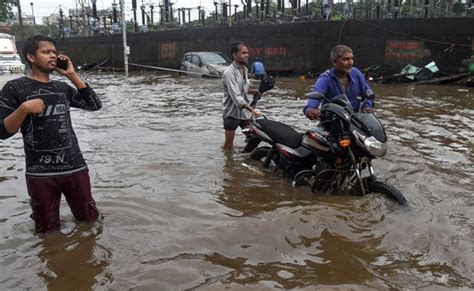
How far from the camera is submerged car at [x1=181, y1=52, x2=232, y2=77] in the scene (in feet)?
66.1

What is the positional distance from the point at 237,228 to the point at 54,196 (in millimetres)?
1578

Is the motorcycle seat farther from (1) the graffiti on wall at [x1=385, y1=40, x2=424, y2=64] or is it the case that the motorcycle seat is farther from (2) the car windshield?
(2) the car windshield

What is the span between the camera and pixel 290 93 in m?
15.0

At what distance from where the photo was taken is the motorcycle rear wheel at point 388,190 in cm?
422

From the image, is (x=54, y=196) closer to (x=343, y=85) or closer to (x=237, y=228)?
(x=237, y=228)

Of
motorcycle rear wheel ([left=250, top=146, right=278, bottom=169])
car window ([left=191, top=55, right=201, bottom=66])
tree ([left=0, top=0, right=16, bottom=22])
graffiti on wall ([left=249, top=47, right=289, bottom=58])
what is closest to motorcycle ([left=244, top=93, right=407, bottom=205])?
motorcycle rear wheel ([left=250, top=146, right=278, bottom=169])

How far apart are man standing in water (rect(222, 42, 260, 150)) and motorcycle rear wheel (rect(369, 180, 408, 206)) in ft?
6.59

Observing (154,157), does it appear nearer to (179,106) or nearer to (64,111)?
(64,111)

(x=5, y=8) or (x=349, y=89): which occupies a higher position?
(x=5, y=8)

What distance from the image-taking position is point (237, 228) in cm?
413

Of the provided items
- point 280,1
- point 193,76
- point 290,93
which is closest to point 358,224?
point 290,93

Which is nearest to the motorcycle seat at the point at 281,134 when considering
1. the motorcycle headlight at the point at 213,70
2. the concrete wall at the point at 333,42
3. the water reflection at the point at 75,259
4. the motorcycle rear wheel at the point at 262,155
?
the motorcycle rear wheel at the point at 262,155

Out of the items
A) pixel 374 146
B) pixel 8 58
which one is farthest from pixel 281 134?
pixel 8 58

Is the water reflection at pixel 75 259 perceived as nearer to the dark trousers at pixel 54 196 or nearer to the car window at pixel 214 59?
the dark trousers at pixel 54 196
